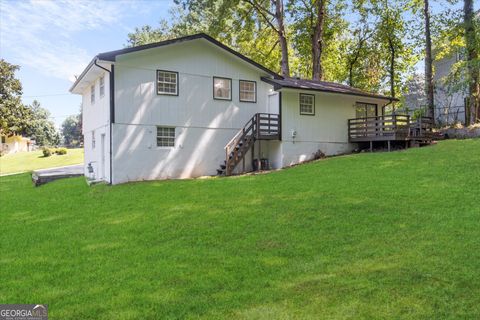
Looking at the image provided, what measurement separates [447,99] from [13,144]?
56.1 m

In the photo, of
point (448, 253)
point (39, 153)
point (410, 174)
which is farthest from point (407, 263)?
point (39, 153)

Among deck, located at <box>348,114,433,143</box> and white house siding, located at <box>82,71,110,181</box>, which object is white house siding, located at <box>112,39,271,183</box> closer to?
white house siding, located at <box>82,71,110,181</box>

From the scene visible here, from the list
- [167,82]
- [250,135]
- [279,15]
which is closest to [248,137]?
[250,135]

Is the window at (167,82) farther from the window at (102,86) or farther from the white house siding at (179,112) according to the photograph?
the window at (102,86)

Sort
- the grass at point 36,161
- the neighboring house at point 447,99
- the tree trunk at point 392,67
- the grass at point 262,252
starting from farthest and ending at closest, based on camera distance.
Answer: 1. the grass at point 36,161
2. the tree trunk at point 392,67
3. the neighboring house at point 447,99
4. the grass at point 262,252

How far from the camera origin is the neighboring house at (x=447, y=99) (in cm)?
2497

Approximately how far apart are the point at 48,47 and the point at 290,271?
3060 cm

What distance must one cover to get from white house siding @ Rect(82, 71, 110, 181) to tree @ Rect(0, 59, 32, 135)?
75.9 ft

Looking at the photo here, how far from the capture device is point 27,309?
14.4 ft

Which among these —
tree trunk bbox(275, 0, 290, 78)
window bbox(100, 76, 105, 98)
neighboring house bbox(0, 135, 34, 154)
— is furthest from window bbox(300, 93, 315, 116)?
neighboring house bbox(0, 135, 34, 154)

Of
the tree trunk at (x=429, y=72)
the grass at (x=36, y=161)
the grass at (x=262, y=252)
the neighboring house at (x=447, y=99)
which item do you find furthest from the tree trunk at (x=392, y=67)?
the grass at (x=36, y=161)

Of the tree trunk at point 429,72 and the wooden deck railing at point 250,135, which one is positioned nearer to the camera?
the wooden deck railing at point 250,135

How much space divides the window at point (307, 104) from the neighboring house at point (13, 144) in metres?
43.5

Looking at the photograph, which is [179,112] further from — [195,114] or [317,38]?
[317,38]
